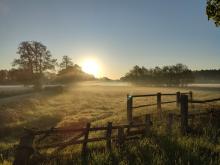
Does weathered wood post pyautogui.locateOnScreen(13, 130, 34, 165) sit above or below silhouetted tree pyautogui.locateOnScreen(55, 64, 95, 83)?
below

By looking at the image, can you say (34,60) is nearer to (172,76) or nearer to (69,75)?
(69,75)

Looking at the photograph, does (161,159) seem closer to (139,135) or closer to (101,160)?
(101,160)

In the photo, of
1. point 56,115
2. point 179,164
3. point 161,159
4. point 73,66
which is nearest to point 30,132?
point 161,159

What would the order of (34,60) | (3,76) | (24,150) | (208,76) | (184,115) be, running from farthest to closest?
(208,76), (3,76), (34,60), (184,115), (24,150)

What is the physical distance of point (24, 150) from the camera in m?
5.89

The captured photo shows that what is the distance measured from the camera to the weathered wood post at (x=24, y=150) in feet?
19.2

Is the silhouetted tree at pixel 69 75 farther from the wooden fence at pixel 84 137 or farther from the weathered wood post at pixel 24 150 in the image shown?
the weathered wood post at pixel 24 150

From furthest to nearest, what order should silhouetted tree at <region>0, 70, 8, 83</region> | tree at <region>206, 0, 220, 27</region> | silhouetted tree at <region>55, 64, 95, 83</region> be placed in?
1. silhouetted tree at <region>0, 70, 8, 83</region>
2. silhouetted tree at <region>55, 64, 95, 83</region>
3. tree at <region>206, 0, 220, 27</region>

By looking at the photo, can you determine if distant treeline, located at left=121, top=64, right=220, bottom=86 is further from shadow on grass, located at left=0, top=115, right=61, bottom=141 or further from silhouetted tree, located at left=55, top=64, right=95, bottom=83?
shadow on grass, located at left=0, top=115, right=61, bottom=141

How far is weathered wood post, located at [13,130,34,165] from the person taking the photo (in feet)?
19.2

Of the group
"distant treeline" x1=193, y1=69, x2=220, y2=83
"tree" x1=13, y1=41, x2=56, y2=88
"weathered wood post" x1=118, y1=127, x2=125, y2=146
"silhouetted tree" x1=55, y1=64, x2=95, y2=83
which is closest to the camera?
"weathered wood post" x1=118, y1=127, x2=125, y2=146

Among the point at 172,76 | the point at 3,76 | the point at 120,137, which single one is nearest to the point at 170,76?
the point at 172,76

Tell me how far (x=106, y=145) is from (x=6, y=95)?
129 ft

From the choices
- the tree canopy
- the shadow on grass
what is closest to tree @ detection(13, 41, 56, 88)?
the shadow on grass
